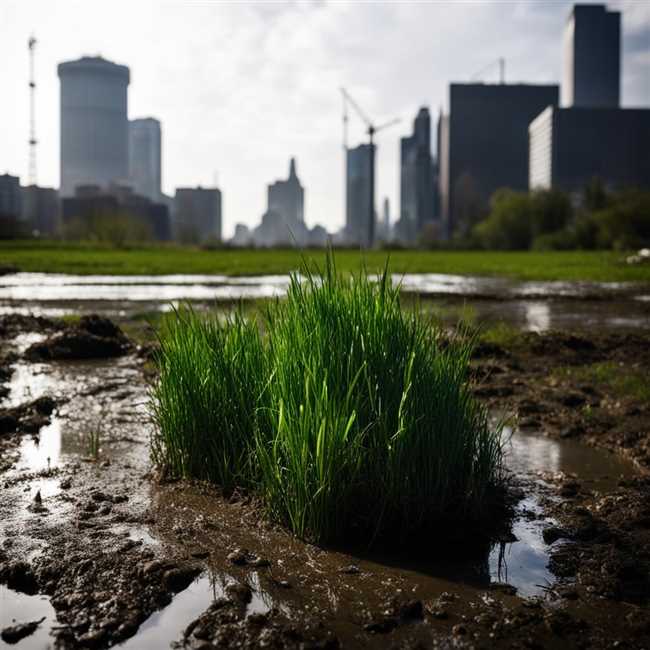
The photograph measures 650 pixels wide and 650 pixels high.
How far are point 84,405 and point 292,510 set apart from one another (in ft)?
12.6

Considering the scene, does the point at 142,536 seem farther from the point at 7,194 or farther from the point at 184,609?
the point at 7,194

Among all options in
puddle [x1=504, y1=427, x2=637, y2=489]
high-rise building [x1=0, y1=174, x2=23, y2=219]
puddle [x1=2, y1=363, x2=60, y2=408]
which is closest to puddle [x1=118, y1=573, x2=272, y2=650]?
puddle [x1=504, y1=427, x2=637, y2=489]

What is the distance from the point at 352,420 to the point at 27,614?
161cm

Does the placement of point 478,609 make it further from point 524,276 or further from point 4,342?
point 524,276

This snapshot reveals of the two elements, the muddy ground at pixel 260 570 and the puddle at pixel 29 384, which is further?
the puddle at pixel 29 384

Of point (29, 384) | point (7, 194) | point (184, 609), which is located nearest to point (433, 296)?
point (29, 384)

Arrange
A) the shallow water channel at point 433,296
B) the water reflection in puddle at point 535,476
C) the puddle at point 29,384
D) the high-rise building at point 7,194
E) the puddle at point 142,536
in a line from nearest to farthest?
the water reflection in puddle at point 535,476 < the puddle at point 142,536 < the puddle at point 29,384 < the shallow water channel at point 433,296 < the high-rise building at point 7,194

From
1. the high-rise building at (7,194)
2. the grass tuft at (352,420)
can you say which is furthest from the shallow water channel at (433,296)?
the grass tuft at (352,420)

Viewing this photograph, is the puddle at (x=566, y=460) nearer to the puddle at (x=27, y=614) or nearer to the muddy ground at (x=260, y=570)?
the muddy ground at (x=260, y=570)

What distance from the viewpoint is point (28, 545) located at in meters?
4.10

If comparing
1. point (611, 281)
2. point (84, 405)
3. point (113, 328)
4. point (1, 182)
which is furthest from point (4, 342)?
point (611, 281)

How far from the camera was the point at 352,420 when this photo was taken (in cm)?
394

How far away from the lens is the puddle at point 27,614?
3180 millimetres

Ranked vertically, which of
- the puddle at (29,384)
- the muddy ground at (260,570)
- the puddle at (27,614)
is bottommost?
the puddle at (27,614)
